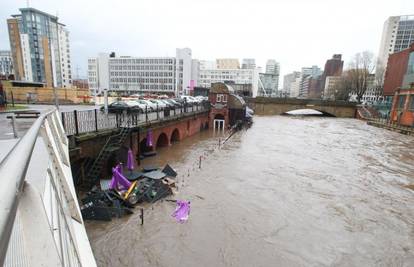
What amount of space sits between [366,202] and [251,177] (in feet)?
20.5

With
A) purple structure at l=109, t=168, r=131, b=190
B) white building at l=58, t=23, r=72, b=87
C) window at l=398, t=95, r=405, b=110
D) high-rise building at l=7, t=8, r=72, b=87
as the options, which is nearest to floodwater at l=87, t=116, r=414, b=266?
purple structure at l=109, t=168, r=131, b=190

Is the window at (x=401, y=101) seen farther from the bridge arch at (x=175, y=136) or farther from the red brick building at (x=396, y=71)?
the bridge arch at (x=175, y=136)

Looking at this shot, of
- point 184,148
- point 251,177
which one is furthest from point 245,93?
point 251,177

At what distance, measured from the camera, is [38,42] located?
253ft

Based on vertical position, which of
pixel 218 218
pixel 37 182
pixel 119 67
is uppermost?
pixel 119 67

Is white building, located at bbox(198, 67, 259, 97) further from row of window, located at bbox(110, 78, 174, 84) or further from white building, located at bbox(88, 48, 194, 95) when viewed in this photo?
row of window, located at bbox(110, 78, 174, 84)

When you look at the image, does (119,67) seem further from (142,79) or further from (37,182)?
(37,182)

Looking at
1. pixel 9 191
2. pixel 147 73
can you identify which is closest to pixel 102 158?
pixel 9 191

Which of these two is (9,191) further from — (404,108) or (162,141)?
(404,108)

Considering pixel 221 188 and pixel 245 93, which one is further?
pixel 245 93

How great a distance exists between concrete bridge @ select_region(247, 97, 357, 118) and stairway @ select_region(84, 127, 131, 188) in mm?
48325

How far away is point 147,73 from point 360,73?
255ft

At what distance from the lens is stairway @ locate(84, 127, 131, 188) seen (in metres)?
11.4

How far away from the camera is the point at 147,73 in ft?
322
